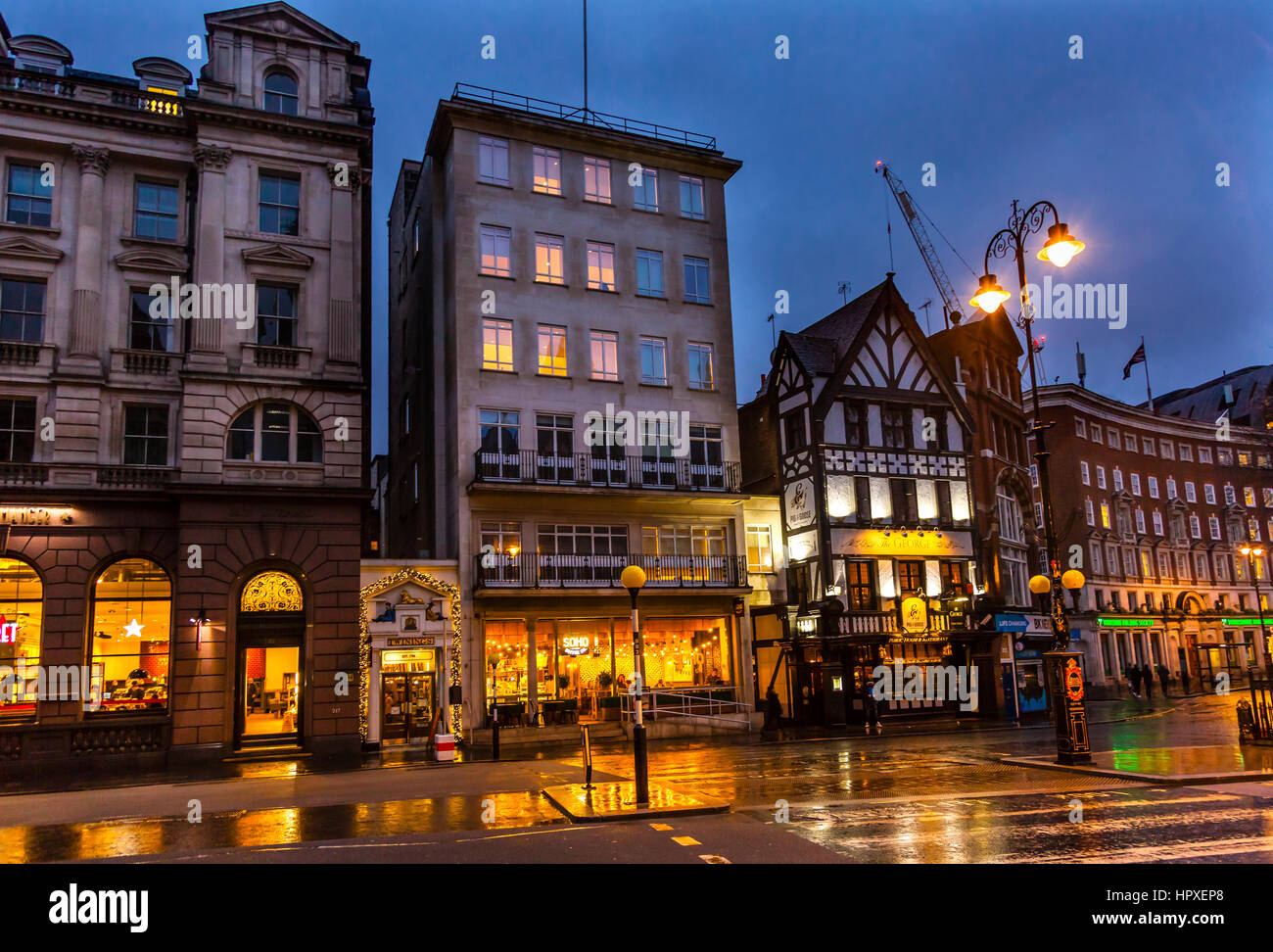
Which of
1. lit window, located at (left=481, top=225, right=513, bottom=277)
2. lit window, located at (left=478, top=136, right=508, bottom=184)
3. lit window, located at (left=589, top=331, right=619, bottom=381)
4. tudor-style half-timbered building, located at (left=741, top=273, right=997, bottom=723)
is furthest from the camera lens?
tudor-style half-timbered building, located at (left=741, top=273, right=997, bottom=723)

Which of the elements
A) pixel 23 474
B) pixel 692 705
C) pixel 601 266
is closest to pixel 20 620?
pixel 23 474

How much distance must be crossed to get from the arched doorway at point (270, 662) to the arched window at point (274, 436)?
3797 millimetres

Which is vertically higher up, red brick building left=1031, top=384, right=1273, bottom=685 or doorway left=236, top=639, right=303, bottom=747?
red brick building left=1031, top=384, right=1273, bottom=685

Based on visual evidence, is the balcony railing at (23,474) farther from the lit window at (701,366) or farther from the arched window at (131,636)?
the lit window at (701,366)

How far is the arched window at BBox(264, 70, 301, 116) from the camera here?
3144 cm

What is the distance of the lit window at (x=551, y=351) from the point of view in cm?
3497

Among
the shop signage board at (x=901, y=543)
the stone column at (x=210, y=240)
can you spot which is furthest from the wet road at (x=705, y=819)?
Answer: the shop signage board at (x=901, y=543)

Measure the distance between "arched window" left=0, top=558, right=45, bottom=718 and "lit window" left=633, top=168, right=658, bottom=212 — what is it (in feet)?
83.2

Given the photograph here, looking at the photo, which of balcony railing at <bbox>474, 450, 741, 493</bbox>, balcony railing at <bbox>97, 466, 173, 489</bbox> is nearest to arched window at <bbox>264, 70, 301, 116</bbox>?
balcony railing at <bbox>97, 466, 173, 489</bbox>

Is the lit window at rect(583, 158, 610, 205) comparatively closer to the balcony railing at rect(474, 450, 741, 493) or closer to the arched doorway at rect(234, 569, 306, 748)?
the balcony railing at rect(474, 450, 741, 493)

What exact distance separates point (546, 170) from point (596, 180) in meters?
2.17

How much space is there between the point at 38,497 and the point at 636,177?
2469 centimetres
